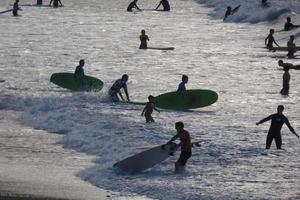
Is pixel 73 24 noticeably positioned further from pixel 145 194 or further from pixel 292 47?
pixel 145 194

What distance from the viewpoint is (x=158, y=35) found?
47.3 m

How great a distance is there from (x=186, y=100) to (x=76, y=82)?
15.9ft

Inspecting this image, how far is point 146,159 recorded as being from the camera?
1720cm

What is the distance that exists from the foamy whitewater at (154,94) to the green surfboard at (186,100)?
29 cm

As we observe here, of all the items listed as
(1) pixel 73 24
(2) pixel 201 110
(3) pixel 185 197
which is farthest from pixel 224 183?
(1) pixel 73 24

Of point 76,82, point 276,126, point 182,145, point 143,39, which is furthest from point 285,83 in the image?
point 143,39

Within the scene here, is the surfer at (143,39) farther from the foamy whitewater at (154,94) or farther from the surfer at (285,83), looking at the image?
the surfer at (285,83)

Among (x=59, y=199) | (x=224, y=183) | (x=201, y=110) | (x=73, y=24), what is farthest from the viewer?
(x=73, y=24)

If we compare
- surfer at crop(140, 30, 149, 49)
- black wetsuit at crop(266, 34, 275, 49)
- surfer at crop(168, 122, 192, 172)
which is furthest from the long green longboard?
black wetsuit at crop(266, 34, 275, 49)

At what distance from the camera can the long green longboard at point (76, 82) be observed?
28234mm

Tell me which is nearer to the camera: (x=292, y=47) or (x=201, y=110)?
(x=201, y=110)

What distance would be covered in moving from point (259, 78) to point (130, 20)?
2387cm

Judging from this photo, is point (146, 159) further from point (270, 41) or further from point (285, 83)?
point (270, 41)

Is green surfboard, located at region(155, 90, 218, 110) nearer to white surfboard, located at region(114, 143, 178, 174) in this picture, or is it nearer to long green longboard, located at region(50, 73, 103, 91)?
long green longboard, located at region(50, 73, 103, 91)
